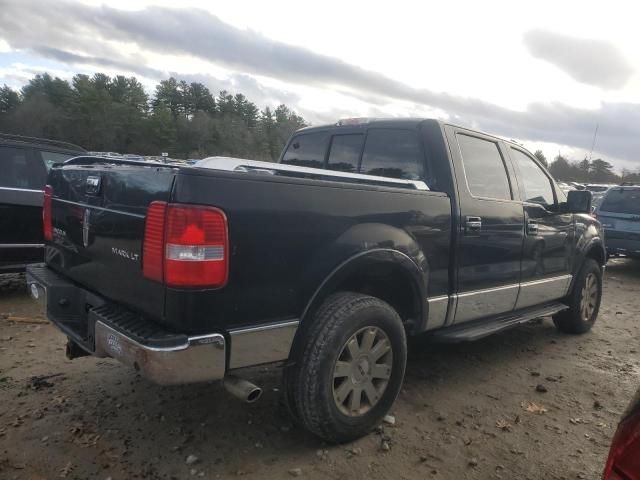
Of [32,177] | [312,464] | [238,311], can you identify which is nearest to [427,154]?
[238,311]

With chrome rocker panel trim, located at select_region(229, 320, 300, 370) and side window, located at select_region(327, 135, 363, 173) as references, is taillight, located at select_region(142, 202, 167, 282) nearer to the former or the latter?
chrome rocker panel trim, located at select_region(229, 320, 300, 370)

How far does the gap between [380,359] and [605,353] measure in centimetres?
317

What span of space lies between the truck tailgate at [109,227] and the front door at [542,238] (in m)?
3.25

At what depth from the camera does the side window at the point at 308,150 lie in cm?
459

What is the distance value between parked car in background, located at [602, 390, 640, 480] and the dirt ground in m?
1.50

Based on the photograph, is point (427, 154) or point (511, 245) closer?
point (427, 154)

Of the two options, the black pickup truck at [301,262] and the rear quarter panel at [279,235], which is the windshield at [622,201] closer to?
the black pickup truck at [301,262]

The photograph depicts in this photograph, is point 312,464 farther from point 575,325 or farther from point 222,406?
point 575,325

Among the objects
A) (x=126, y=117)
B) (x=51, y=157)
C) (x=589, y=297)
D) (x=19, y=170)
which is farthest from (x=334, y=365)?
(x=126, y=117)

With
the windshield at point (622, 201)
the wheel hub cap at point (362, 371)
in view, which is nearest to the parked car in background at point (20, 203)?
the wheel hub cap at point (362, 371)

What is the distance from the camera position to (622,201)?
402 inches

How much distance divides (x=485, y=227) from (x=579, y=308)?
7.81ft

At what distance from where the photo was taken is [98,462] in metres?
2.76

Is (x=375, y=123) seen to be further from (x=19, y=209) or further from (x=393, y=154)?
(x=19, y=209)
